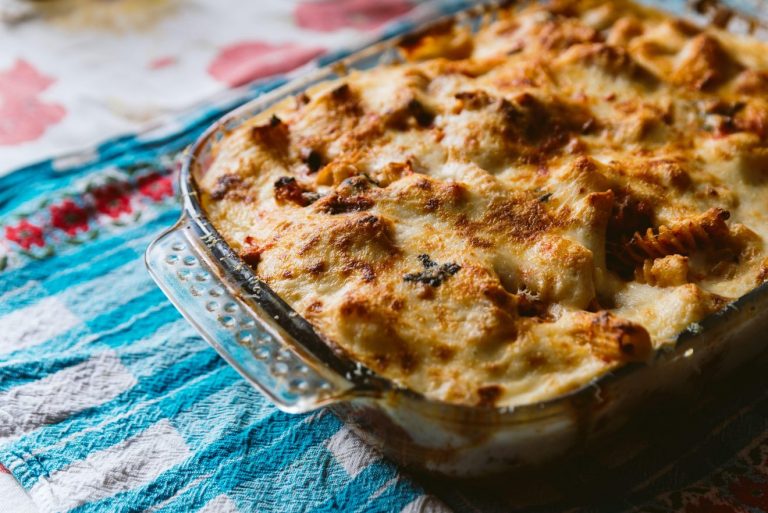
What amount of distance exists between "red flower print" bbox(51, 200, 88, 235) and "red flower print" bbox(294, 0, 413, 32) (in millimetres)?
1372

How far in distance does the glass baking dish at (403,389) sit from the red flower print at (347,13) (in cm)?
181

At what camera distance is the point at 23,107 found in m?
2.68

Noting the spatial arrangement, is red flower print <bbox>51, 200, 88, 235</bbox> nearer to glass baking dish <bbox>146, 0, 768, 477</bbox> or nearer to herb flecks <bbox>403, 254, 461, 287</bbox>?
glass baking dish <bbox>146, 0, 768, 477</bbox>

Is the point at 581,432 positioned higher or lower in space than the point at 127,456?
higher

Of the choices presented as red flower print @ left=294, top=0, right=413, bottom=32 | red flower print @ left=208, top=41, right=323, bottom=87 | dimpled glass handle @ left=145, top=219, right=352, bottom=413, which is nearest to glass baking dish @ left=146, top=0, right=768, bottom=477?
dimpled glass handle @ left=145, top=219, right=352, bottom=413

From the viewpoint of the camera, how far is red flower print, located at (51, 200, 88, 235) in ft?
7.16

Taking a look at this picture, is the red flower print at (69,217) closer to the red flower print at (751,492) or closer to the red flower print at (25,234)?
the red flower print at (25,234)

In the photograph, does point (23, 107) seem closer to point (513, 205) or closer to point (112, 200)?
point (112, 200)

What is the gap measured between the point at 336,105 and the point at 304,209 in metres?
0.38

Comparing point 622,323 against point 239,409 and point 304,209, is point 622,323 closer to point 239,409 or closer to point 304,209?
point 304,209

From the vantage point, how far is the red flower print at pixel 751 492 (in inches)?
58.4

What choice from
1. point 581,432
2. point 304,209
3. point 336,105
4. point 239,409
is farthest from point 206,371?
point 581,432

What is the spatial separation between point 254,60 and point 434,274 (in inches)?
68.2

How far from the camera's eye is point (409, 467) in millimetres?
1512
